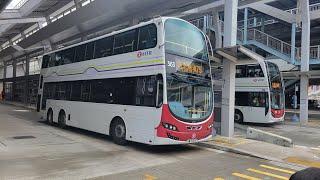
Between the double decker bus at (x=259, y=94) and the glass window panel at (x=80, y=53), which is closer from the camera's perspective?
the glass window panel at (x=80, y=53)

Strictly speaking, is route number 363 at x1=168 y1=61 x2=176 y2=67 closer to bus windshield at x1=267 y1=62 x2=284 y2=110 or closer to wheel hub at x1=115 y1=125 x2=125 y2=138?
wheel hub at x1=115 y1=125 x2=125 y2=138

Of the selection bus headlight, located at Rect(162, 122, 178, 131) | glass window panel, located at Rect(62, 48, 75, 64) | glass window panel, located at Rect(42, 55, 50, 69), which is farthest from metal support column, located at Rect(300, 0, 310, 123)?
glass window panel, located at Rect(42, 55, 50, 69)

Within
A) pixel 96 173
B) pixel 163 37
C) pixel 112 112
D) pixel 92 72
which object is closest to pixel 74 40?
pixel 92 72

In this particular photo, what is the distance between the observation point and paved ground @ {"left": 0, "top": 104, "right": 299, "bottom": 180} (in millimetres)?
7195

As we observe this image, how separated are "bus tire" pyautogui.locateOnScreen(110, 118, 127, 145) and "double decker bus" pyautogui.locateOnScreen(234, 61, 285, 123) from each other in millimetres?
11255

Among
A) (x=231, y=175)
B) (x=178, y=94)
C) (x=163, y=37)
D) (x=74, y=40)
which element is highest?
(x=74, y=40)

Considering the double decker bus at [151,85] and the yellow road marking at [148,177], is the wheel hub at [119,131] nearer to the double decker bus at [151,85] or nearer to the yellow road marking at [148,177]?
the double decker bus at [151,85]

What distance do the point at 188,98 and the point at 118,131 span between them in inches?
118

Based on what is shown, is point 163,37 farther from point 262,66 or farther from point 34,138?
point 262,66

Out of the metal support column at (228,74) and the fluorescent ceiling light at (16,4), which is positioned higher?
the fluorescent ceiling light at (16,4)

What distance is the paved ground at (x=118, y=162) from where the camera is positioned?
720 cm

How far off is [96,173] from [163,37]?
14.9 feet

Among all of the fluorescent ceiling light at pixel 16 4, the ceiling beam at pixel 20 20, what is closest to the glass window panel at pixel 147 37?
the fluorescent ceiling light at pixel 16 4

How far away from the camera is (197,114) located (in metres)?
10.0
